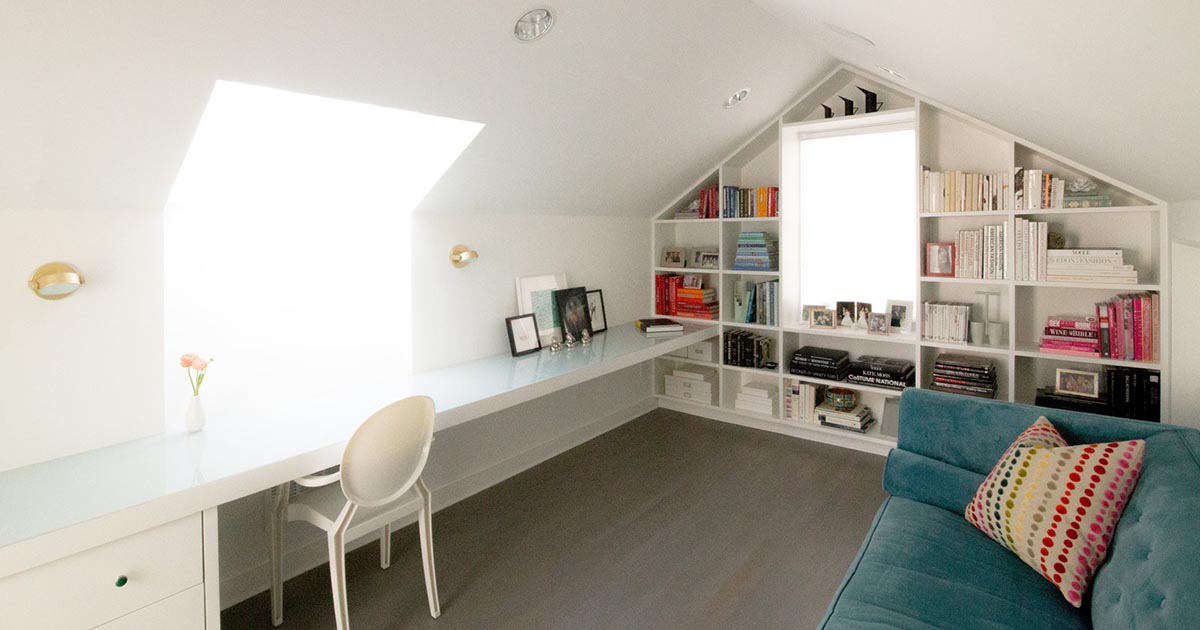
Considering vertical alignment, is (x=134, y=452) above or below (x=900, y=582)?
above

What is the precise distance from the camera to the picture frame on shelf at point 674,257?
16.1ft

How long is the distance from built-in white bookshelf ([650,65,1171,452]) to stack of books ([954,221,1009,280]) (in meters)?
0.05

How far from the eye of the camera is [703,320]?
472 centimetres

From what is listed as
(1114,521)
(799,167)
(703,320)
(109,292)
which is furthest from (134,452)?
(799,167)

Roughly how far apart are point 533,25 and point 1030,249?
2890 mm

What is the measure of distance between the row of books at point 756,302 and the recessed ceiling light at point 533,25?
2.63 meters

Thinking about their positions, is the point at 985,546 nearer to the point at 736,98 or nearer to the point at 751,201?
the point at 736,98

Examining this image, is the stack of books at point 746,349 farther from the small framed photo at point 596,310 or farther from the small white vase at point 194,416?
the small white vase at point 194,416

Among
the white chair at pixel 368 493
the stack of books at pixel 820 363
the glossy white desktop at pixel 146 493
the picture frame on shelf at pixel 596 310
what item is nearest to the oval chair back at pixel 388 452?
the white chair at pixel 368 493

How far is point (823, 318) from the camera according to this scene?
14.0 ft

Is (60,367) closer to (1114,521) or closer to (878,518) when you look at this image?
(878,518)

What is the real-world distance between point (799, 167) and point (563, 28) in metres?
2.58

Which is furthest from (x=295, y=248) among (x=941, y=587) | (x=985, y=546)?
(x=985, y=546)

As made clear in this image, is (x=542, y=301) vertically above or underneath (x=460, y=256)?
underneath
